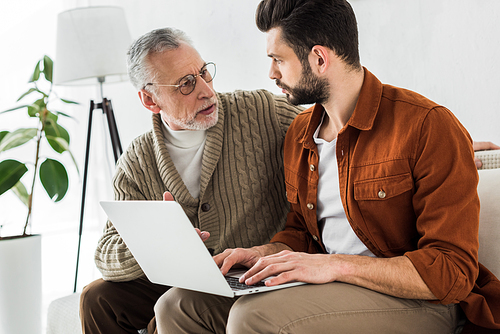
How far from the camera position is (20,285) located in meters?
2.15

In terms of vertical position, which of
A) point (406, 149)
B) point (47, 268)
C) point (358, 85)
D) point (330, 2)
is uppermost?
point (330, 2)

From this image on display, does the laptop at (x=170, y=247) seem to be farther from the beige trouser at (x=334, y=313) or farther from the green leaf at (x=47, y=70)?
the green leaf at (x=47, y=70)

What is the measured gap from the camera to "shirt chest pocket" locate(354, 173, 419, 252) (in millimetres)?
1082

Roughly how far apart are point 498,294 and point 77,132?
300 centimetres

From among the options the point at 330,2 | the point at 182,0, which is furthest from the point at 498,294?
the point at 182,0

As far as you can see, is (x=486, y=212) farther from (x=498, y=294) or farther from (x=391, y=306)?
(x=391, y=306)

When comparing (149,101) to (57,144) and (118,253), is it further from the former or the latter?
(57,144)

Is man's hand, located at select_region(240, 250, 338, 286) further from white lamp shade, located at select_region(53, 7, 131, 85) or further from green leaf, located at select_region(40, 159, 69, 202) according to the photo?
white lamp shade, located at select_region(53, 7, 131, 85)

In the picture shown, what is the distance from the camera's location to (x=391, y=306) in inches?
39.4

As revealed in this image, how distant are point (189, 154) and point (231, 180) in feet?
0.62

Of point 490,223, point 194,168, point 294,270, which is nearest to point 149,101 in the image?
point 194,168

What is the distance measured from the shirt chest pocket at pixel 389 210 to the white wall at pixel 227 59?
2.28 ft

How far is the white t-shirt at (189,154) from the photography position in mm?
1626

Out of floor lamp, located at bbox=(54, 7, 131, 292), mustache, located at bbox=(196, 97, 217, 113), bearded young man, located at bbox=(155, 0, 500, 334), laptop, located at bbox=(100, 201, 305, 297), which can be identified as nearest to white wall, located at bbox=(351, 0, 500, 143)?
bearded young man, located at bbox=(155, 0, 500, 334)
